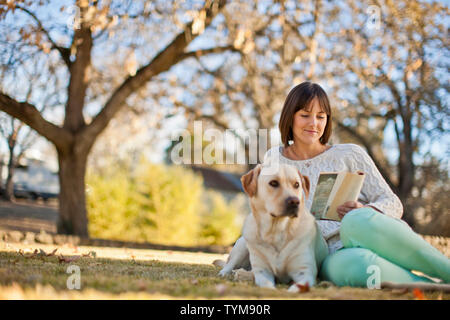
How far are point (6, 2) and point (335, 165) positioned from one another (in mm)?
4641

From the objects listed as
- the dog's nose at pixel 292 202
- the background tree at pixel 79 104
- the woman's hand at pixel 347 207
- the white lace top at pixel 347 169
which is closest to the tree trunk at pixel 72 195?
the background tree at pixel 79 104

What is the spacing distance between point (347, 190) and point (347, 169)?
47cm

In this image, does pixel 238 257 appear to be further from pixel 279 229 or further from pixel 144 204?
pixel 144 204

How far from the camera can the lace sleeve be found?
10.7ft

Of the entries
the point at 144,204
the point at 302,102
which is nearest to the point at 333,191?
the point at 302,102

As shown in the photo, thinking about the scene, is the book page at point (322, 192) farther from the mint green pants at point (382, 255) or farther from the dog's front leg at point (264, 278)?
the dog's front leg at point (264, 278)

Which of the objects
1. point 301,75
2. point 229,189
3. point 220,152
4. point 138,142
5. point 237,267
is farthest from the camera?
point 229,189

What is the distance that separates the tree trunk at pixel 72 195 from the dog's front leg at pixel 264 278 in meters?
6.21

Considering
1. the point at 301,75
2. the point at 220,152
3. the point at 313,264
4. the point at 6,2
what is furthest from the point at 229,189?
the point at 313,264

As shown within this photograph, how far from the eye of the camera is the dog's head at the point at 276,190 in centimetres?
282

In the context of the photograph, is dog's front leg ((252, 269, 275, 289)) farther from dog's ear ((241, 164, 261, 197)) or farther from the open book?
the open book

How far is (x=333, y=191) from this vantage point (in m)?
3.26

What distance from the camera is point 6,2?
5.37m

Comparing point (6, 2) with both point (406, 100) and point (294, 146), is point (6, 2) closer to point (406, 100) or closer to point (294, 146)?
point (294, 146)
